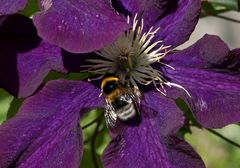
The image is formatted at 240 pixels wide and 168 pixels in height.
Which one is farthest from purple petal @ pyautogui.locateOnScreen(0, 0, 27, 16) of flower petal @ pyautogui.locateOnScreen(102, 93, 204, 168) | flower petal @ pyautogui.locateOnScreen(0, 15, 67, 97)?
flower petal @ pyautogui.locateOnScreen(102, 93, 204, 168)

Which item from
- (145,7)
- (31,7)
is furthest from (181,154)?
(31,7)

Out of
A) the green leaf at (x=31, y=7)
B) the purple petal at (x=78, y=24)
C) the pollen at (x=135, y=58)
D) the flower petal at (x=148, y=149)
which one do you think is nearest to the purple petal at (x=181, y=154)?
the flower petal at (x=148, y=149)

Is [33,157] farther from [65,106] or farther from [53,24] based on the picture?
[53,24]

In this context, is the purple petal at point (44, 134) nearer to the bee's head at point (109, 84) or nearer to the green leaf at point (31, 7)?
the bee's head at point (109, 84)

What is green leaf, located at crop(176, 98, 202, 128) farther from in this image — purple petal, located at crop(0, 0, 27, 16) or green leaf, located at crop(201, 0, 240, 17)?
purple petal, located at crop(0, 0, 27, 16)

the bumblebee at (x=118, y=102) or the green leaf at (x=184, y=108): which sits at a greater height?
the bumblebee at (x=118, y=102)

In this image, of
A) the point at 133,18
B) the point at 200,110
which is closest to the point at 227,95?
the point at 200,110

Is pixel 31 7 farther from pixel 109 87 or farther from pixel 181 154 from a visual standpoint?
pixel 181 154
